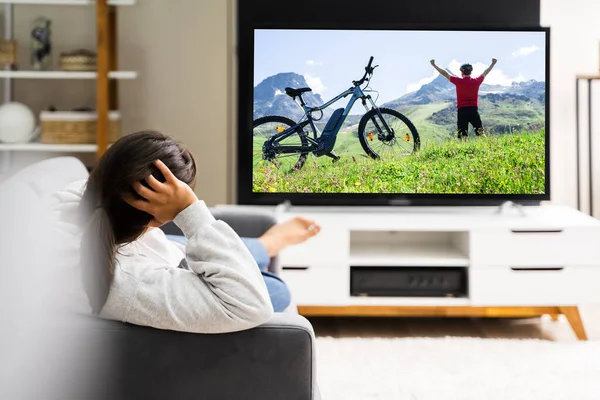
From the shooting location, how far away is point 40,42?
13.2 ft

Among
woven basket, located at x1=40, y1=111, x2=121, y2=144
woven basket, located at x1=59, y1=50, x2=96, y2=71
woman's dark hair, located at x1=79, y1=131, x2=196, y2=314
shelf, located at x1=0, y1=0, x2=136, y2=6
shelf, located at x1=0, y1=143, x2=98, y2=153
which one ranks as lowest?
woman's dark hair, located at x1=79, y1=131, x2=196, y2=314

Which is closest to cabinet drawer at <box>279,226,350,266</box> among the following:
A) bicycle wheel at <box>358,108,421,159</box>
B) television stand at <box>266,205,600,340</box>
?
Result: television stand at <box>266,205,600,340</box>

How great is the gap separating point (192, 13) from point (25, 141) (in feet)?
3.59

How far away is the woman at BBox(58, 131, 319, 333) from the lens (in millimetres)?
1416

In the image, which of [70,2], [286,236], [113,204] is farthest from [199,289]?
[70,2]

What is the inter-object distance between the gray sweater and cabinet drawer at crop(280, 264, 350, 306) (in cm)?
202

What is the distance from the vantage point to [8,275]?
867 millimetres

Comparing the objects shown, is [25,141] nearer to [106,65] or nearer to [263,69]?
[106,65]

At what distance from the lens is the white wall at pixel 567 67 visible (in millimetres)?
4219

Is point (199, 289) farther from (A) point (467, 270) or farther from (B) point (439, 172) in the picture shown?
(B) point (439, 172)

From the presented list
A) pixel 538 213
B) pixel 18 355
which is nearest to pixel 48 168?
pixel 18 355

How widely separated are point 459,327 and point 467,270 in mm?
336

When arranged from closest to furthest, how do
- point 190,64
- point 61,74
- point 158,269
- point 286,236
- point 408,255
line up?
point 158,269, point 286,236, point 408,255, point 61,74, point 190,64

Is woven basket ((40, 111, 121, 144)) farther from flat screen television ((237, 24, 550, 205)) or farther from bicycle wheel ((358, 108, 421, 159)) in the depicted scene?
bicycle wheel ((358, 108, 421, 159))
